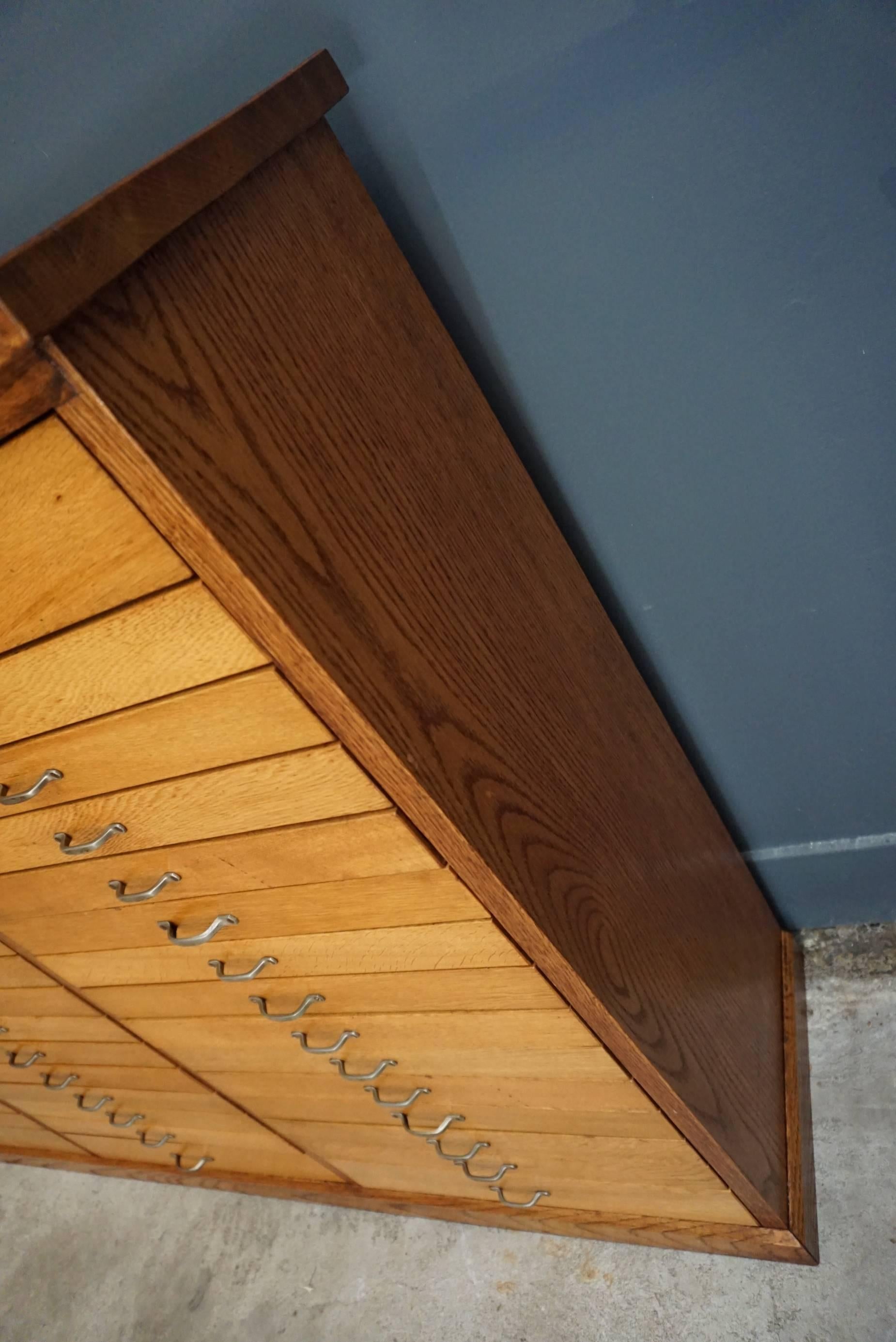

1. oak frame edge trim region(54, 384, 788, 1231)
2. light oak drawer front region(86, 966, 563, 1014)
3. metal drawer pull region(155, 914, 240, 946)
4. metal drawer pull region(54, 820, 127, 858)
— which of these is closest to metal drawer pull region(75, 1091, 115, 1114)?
light oak drawer front region(86, 966, 563, 1014)

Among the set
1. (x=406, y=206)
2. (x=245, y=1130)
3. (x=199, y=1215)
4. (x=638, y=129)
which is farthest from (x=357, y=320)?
(x=199, y=1215)

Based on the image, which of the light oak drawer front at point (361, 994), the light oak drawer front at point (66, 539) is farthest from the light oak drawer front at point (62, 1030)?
the light oak drawer front at point (66, 539)

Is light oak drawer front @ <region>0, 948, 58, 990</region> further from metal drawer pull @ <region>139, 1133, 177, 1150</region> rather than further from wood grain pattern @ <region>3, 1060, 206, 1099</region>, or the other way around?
metal drawer pull @ <region>139, 1133, 177, 1150</region>

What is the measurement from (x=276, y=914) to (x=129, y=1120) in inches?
34.6

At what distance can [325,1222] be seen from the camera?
1.48 m

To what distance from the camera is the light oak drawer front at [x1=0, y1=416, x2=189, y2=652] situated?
0.53 m

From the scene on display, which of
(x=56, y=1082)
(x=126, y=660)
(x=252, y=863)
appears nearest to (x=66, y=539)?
(x=126, y=660)

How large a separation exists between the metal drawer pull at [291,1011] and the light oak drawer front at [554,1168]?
30 centimetres

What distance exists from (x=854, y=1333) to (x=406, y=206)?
1.35 m

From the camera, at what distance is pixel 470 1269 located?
131 centimetres

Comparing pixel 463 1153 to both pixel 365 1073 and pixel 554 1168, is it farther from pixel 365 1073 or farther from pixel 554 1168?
pixel 365 1073

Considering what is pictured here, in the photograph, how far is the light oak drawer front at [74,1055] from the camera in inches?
48.5

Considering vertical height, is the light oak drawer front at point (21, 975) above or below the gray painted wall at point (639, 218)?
below

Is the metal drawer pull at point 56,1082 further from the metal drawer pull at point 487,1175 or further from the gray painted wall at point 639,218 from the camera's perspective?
the gray painted wall at point 639,218
